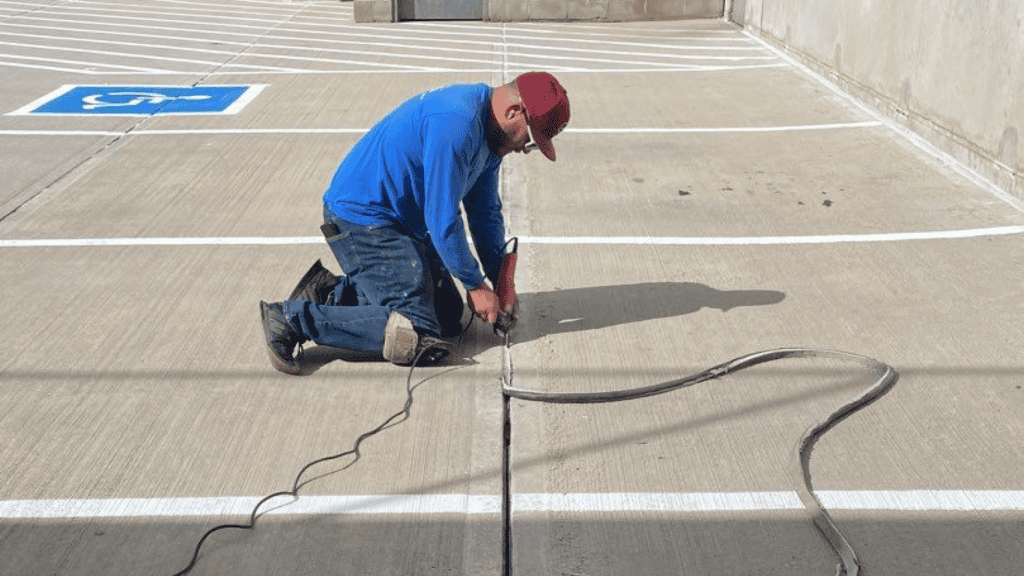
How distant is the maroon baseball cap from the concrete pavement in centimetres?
109

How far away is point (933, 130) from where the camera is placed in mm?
8141

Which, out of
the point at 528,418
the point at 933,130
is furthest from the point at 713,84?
the point at 528,418

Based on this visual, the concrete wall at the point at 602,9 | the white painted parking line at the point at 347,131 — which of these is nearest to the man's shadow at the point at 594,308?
the white painted parking line at the point at 347,131

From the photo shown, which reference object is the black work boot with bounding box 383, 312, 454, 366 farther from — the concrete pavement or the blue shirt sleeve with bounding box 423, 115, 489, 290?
the blue shirt sleeve with bounding box 423, 115, 489, 290

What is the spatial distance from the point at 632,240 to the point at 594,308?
1.06 metres

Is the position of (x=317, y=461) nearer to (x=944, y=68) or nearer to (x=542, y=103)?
(x=542, y=103)

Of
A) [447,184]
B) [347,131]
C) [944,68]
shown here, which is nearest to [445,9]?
[347,131]

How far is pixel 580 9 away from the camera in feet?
51.4

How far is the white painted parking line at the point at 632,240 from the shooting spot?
6191 mm

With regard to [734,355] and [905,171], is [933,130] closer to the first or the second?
[905,171]

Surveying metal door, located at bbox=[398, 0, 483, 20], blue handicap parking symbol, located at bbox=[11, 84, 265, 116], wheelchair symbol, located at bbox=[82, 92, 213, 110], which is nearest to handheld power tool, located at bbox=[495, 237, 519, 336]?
blue handicap parking symbol, located at bbox=[11, 84, 265, 116]

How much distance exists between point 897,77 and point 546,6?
306 inches

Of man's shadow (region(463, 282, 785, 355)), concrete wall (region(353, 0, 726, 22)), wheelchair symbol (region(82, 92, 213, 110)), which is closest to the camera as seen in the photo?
man's shadow (region(463, 282, 785, 355))

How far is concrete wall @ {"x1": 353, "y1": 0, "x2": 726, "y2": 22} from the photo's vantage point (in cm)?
1561
